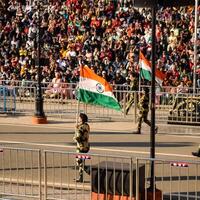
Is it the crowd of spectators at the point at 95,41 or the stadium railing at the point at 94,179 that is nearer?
the stadium railing at the point at 94,179

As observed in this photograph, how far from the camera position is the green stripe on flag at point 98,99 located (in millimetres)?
14078

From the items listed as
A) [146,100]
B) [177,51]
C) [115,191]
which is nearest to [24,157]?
[115,191]

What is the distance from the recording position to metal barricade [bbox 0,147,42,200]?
12246 mm

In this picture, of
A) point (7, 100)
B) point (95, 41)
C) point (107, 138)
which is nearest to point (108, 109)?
point (107, 138)

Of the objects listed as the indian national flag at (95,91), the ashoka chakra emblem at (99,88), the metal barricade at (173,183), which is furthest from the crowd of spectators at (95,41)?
the metal barricade at (173,183)

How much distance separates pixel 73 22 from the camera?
33906 millimetres

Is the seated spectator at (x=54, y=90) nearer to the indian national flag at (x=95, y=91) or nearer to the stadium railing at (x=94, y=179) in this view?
the stadium railing at (x=94, y=179)

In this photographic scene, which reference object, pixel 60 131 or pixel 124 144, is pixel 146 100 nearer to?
pixel 124 144

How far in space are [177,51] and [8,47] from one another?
1026 centimetres

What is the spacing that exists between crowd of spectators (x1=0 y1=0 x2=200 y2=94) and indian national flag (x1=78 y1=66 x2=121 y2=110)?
11.8m

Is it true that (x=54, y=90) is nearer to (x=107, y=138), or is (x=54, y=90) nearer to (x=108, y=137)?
(x=108, y=137)

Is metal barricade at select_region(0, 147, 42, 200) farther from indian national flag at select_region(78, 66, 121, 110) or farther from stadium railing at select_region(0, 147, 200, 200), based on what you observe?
indian national flag at select_region(78, 66, 121, 110)

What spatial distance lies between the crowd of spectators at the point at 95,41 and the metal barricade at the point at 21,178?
43.2 ft

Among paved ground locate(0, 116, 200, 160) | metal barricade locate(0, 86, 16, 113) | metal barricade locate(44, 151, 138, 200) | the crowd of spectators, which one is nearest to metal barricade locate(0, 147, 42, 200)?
metal barricade locate(44, 151, 138, 200)
